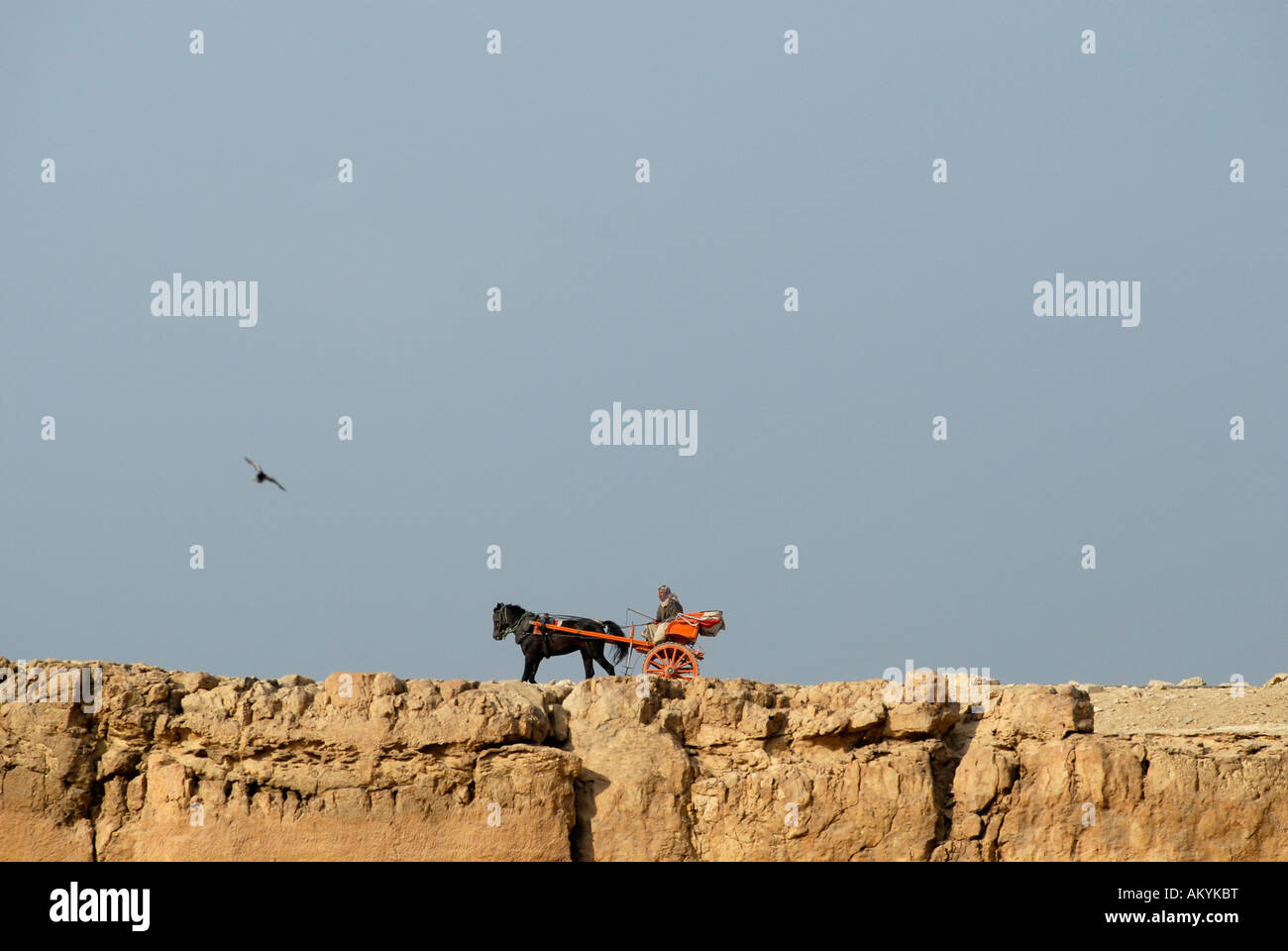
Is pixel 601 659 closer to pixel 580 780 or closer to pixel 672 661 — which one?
pixel 672 661

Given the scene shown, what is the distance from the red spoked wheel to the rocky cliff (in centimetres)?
599

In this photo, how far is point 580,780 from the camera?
45.0 ft

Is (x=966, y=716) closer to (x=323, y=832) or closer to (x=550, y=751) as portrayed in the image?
(x=550, y=751)

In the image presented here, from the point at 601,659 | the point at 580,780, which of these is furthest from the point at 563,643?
the point at 580,780

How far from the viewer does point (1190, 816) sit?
13.7 metres

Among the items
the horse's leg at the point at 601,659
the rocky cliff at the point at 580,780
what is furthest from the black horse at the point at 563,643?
the rocky cliff at the point at 580,780

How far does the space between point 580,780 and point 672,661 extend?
21.8ft

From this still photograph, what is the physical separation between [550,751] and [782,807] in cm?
209

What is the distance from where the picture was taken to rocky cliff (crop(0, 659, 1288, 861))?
13.2 meters

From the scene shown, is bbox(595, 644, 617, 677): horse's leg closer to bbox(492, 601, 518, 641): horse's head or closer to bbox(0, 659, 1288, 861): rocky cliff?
bbox(492, 601, 518, 641): horse's head

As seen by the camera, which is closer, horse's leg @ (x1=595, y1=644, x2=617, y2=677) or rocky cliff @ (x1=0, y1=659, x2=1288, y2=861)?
rocky cliff @ (x1=0, y1=659, x2=1288, y2=861)

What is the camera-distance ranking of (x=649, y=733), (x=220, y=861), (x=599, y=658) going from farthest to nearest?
1. (x=599, y=658)
2. (x=649, y=733)
3. (x=220, y=861)

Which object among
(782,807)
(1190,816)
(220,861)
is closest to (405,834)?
(220,861)

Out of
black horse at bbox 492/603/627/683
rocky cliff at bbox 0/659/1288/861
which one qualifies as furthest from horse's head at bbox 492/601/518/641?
rocky cliff at bbox 0/659/1288/861
